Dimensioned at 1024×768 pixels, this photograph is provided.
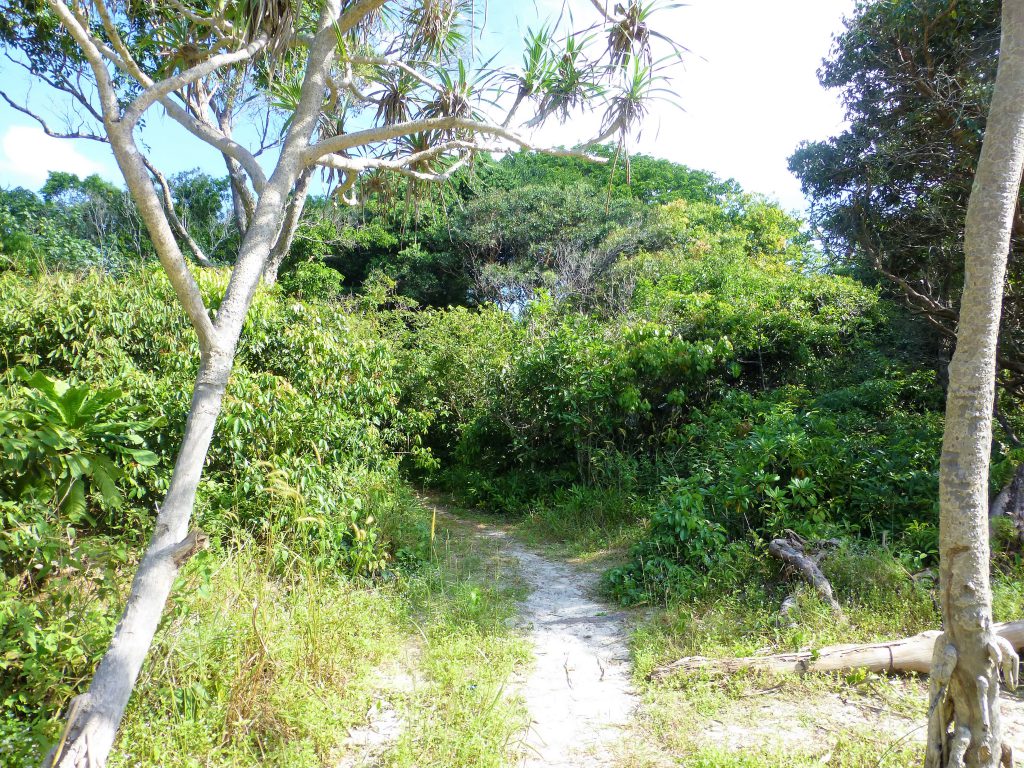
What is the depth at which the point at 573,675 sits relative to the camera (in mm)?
3855

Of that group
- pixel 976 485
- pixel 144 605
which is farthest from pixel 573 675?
pixel 144 605

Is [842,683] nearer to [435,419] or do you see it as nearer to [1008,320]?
[1008,320]

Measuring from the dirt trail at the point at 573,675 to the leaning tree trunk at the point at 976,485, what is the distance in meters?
1.46

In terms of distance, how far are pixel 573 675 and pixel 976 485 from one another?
243cm

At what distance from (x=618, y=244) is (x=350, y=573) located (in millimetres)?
13276

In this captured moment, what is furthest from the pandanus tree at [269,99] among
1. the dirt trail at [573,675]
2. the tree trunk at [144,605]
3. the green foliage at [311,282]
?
the green foliage at [311,282]

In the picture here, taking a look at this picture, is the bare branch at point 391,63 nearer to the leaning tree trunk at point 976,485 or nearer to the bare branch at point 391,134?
the bare branch at point 391,134

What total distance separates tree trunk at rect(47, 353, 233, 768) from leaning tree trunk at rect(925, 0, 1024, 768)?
2.78 m

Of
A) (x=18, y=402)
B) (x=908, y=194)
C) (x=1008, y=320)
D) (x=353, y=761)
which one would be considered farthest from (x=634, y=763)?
(x=908, y=194)

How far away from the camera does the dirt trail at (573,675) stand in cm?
309

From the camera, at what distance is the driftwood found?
415 cm

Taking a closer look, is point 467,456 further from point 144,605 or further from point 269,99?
point 144,605

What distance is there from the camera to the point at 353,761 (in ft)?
9.52

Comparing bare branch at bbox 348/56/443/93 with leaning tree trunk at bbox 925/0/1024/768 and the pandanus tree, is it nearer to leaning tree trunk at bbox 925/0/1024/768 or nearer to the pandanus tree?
the pandanus tree
